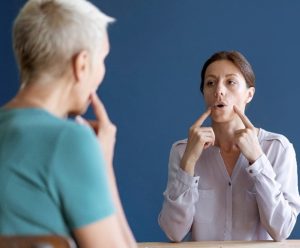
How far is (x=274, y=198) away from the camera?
1.87 m

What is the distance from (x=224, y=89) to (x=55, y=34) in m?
1.17

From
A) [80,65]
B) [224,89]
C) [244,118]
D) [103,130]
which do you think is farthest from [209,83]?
[80,65]

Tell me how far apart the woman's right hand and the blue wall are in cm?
85

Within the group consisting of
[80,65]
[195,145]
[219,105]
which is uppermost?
[80,65]

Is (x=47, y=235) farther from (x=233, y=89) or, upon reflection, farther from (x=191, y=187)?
(x=233, y=89)

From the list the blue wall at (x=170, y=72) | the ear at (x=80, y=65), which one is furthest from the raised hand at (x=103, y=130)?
the blue wall at (x=170, y=72)

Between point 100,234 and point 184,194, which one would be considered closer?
point 100,234

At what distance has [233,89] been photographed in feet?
6.76

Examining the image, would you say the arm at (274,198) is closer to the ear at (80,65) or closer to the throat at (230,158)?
the throat at (230,158)

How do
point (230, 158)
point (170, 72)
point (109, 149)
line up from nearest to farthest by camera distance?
point (109, 149)
point (230, 158)
point (170, 72)

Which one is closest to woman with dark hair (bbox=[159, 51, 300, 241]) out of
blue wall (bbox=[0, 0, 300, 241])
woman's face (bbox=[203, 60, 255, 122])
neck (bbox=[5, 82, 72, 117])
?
woman's face (bbox=[203, 60, 255, 122])

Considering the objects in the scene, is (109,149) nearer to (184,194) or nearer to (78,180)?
(78,180)

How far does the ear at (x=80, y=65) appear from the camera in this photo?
0.95m

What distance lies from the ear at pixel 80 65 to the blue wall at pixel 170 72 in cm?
192
